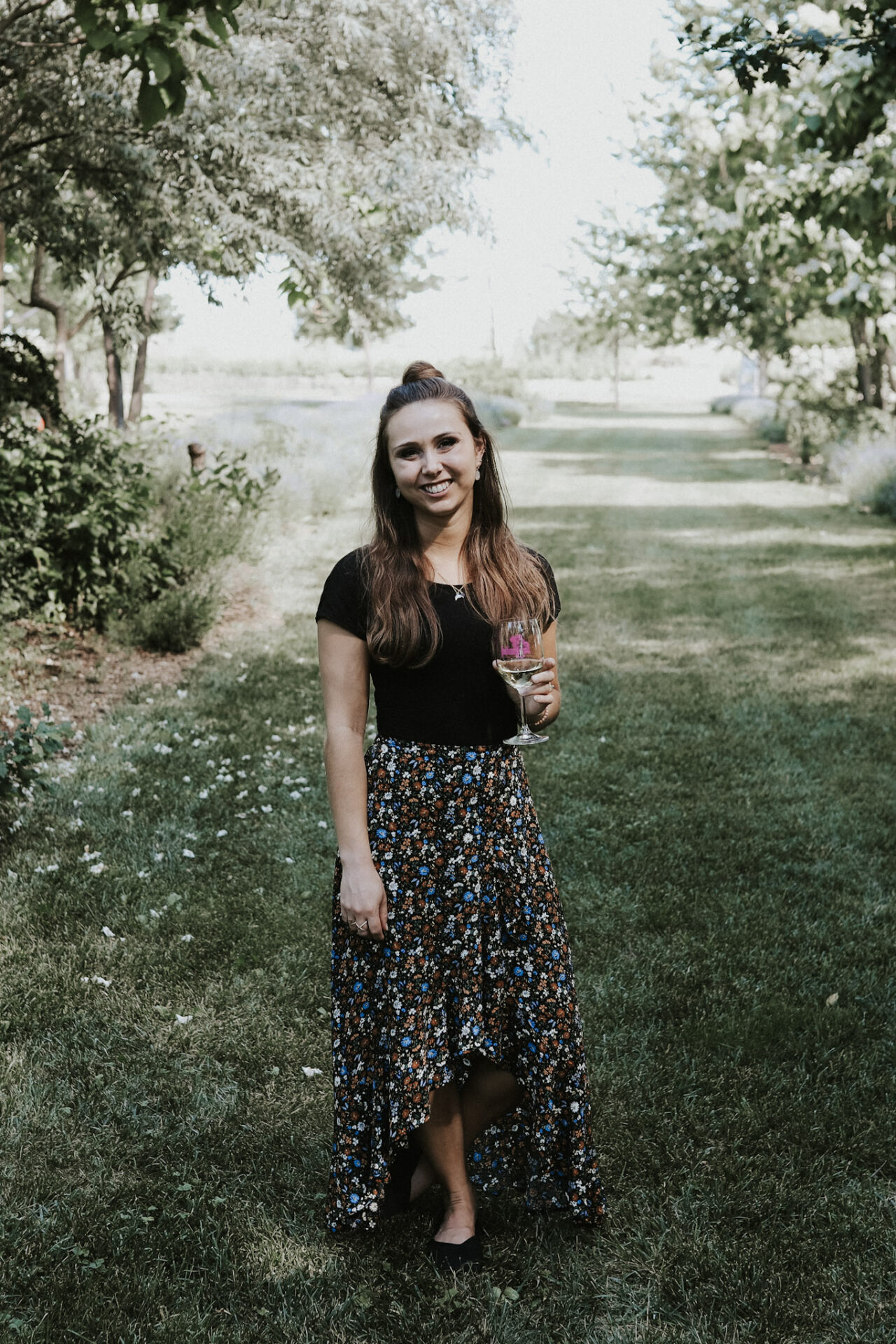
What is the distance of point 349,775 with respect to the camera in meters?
2.50

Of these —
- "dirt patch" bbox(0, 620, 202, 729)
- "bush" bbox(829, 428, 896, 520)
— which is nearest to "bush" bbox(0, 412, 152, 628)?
"dirt patch" bbox(0, 620, 202, 729)

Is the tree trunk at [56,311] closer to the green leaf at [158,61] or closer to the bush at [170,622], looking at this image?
the bush at [170,622]

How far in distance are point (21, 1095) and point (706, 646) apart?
667cm

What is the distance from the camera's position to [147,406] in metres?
24.2

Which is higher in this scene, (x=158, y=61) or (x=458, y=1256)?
(x=158, y=61)

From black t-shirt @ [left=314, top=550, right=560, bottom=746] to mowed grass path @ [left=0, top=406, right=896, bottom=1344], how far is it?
1352 millimetres

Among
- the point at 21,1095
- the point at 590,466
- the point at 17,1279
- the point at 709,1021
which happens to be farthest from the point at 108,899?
the point at 590,466

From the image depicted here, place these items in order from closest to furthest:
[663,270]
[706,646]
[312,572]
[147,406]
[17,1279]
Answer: [17,1279] < [706,646] < [312,572] < [663,270] < [147,406]

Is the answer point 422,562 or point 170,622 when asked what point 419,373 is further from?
point 170,622

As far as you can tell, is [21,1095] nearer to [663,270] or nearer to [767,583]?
[767,583]

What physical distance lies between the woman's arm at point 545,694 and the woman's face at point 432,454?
416mm

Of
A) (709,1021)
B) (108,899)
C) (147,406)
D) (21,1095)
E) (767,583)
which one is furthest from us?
(147,406)

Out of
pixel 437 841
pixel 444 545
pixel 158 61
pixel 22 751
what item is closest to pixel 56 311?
pixel 22 751

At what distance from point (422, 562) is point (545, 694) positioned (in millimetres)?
435
